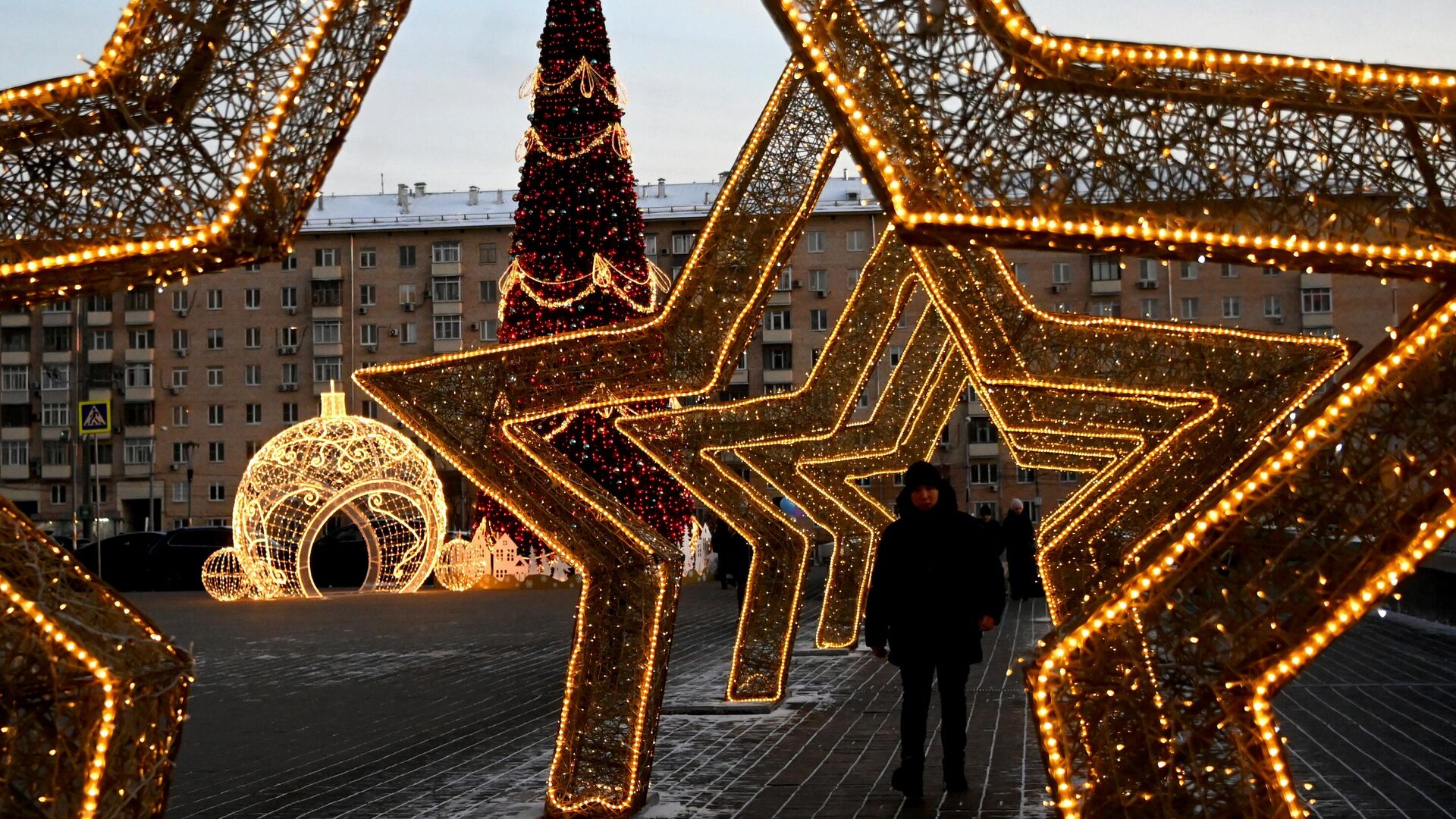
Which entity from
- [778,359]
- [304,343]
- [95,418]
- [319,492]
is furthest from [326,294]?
[319,492]

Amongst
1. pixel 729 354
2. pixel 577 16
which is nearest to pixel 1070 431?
pixel 729 354

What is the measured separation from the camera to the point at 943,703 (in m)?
9.14

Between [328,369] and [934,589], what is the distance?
2525 inches

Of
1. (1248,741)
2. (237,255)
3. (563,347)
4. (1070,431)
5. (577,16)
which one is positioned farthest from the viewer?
(577,16)

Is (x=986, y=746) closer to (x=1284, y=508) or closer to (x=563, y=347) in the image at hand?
(x=563, y=347)

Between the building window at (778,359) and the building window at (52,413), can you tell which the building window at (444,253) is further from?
the building window at (52,413)

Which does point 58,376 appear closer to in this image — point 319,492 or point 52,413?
point 52,413

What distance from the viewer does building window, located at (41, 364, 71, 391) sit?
70438mm

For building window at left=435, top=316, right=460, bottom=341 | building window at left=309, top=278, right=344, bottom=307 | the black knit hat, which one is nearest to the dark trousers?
the black knit hat

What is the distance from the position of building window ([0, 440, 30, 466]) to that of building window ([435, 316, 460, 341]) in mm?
17873

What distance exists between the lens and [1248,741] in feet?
15.7

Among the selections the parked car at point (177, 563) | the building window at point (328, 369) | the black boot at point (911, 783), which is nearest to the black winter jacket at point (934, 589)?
the black boot at point (911, 783)

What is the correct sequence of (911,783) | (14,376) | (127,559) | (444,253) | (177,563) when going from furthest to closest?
(14,376) < (444,253) < (127,559) < (177,563) < (911,783)

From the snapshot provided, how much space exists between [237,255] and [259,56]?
548 millimetres
